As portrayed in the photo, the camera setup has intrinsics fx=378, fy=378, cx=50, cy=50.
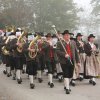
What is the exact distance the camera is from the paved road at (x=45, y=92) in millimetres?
10836

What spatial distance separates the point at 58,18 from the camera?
1703 inches

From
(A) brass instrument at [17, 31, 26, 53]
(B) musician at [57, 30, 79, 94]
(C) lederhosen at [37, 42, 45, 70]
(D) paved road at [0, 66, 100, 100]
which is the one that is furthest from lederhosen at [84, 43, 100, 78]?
(A) brass instrument at [17, 31, 26, 53]

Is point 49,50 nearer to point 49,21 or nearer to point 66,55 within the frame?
point 66,55

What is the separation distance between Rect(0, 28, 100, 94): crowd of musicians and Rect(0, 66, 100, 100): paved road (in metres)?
0.25

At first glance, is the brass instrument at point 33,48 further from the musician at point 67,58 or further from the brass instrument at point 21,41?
the musician at point 67,58

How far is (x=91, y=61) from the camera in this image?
44.7 ft

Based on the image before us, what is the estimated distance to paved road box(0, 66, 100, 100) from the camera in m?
10.8

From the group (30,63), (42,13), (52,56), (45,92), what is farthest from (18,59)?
(42,13)

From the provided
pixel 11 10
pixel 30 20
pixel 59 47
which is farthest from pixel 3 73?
pixel 30 20

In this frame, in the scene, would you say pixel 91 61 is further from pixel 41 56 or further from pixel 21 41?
pixel 21 41

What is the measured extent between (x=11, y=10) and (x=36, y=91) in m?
29.4

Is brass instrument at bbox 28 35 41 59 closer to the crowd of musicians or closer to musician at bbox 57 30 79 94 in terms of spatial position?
the crowd of musicians

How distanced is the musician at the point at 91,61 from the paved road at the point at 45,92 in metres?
0.35

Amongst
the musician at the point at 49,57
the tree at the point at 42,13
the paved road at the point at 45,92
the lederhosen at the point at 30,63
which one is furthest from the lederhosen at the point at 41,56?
the tree at the point at 42,13
